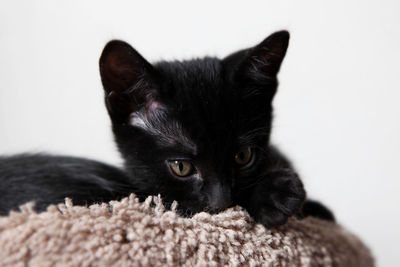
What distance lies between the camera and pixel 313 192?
226 cm

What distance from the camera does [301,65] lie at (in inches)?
83.4

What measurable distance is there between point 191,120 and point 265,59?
24 centimetres

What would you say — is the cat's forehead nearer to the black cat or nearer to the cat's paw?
the black cat

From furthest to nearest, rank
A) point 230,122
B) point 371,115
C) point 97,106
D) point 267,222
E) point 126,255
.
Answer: point 97,106
point 371,115
point 230,122
point 267,222
point 126,255

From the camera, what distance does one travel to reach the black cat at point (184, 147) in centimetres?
92

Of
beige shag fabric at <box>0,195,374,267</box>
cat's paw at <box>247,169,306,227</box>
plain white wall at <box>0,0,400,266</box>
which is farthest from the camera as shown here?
plain white wall at <box>0,0,400,266</box>

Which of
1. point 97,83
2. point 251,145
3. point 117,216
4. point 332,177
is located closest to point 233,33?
point 97,83

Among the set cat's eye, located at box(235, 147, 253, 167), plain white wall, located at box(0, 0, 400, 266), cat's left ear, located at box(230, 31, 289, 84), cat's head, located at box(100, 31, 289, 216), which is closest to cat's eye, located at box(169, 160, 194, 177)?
cat's head, located at box(100, 31, 289, 216)

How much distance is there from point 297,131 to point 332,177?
303mm

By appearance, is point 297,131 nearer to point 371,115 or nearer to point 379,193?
point 371,115

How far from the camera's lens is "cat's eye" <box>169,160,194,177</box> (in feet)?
3.14

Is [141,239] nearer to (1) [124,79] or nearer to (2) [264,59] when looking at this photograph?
(1) [124,79]

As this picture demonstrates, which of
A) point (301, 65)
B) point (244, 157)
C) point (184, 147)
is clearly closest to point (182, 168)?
point (184, 147)

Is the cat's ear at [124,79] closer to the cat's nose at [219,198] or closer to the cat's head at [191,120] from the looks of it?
the cat's head at [191,120]
